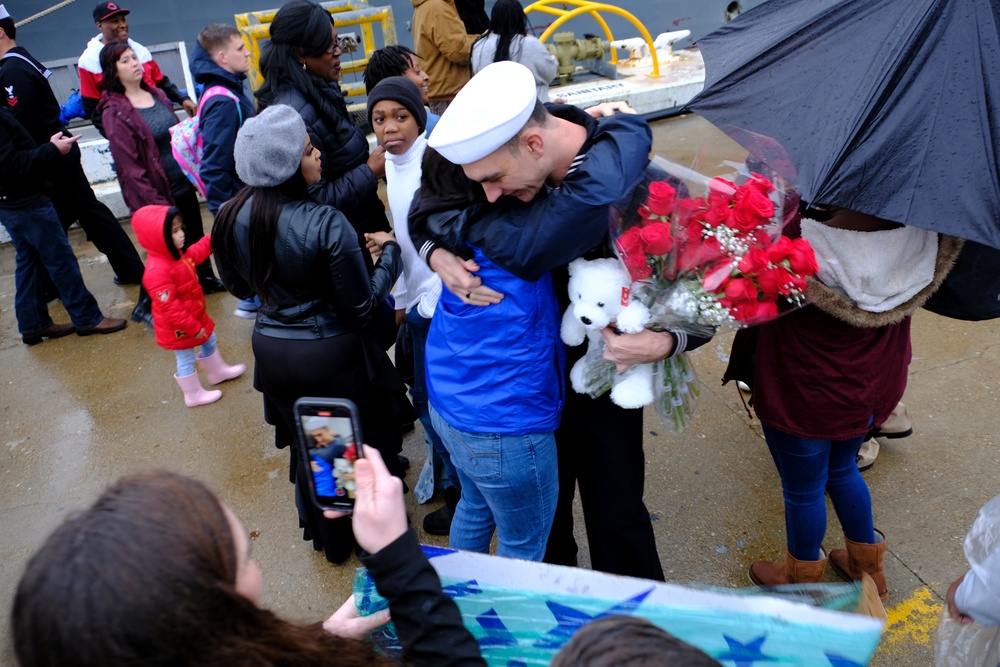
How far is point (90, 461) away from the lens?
12.8 ft

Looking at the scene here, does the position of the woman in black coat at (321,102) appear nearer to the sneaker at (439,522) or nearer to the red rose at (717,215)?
the sneaker at (439,522)

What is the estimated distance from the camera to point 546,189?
1.97 meters

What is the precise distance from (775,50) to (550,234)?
3.57 feet

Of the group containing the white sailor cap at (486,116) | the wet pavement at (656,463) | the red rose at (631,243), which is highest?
the white sailor cap at (486,116)

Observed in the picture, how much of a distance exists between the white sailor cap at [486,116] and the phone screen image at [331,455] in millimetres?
725

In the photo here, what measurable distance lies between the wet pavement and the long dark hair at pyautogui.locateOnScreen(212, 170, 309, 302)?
1342mm

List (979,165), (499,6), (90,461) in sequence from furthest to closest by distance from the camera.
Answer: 1. (499,6)
2. (90,461)
3. (979,165)

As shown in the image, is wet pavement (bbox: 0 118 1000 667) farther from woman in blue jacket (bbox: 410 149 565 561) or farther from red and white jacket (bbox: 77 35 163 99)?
red and white jacket (bbox: 77 35 163 99)

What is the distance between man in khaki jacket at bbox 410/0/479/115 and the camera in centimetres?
544

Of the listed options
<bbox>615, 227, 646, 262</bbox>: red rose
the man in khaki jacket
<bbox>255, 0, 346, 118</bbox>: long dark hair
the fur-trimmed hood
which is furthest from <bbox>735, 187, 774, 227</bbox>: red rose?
the man in khaki jacket

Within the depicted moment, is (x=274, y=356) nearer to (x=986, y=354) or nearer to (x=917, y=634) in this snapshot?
Answer: (x=917, y=634)

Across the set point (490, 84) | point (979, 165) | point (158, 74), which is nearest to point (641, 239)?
point (490, 84)

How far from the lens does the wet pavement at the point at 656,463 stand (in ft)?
9.62

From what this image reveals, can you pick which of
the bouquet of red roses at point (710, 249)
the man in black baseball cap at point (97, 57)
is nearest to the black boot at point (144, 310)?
the man in black baseball cap at point (97, 57)
